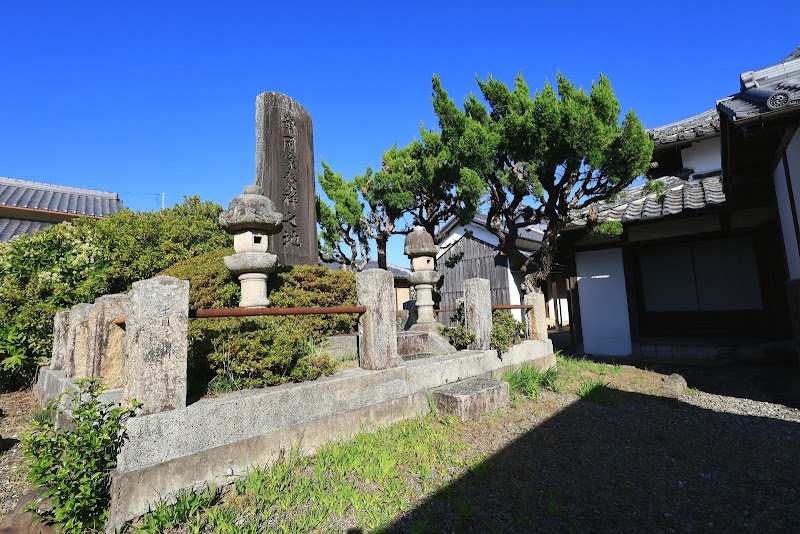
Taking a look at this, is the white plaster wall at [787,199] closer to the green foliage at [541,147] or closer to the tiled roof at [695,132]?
the green foliage at [541,147]

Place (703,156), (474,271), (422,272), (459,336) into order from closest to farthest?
(459,336)
(422,272)
(703,156)
(474,271)

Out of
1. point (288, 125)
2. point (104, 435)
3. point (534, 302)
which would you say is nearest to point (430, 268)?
point (534, 302)

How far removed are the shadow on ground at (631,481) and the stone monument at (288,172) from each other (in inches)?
228

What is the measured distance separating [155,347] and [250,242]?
2.81 m

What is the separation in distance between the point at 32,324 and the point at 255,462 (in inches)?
216

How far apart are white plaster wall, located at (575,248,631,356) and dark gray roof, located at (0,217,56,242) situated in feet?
53.1

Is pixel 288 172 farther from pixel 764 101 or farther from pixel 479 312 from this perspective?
pixel 764 101

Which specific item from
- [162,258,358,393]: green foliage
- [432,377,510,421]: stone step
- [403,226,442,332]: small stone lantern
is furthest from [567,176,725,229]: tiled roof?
[162,258,358,393]: green foliage

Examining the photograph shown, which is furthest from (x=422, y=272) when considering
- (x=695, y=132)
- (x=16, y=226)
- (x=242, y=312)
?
(x=16, y=226)

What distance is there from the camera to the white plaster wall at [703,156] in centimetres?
1016

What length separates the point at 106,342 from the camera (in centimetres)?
430

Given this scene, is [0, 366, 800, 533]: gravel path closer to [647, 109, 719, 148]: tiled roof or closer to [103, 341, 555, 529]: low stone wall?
[103, 341, 555, 529]: low stone wall

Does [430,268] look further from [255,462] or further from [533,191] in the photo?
[255,462]

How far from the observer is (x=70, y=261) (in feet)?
21.9
